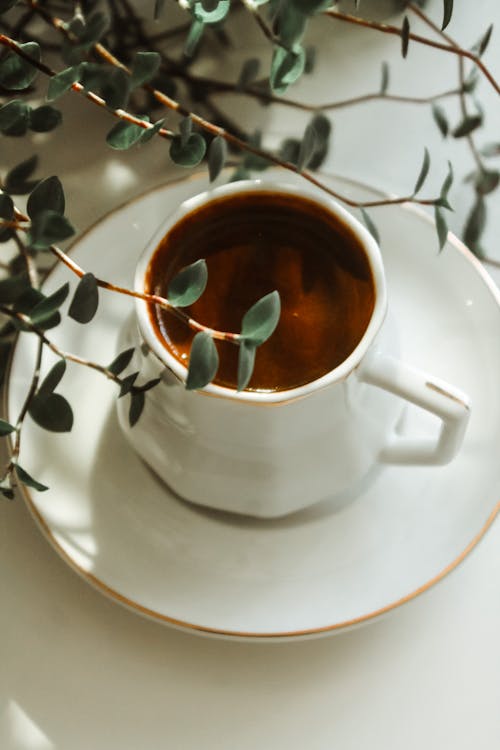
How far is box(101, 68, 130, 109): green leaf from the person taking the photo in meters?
0.48

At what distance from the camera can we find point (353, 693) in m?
0.57

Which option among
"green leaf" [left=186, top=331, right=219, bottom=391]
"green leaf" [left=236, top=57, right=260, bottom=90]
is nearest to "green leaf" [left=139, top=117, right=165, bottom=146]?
"green leaf" [left=186, top=331, right=219, bottom=391]

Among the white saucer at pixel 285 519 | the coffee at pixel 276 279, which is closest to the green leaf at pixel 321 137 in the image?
the white saucer at pixel 285 519

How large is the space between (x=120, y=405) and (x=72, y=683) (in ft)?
0.54

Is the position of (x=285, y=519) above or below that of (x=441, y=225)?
below

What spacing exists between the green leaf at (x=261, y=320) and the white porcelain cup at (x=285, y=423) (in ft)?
0.13

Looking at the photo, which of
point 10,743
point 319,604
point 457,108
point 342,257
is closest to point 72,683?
point 10,743

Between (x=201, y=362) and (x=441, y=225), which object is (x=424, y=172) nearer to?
(x=441, y=225)

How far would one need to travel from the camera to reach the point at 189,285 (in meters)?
0.46

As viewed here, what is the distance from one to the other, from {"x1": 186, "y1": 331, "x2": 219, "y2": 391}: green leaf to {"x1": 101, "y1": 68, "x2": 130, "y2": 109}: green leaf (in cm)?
13

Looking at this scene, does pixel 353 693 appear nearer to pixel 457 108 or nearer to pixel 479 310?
pixel 479 310

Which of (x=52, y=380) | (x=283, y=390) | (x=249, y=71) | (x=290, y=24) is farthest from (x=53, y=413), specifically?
(x=249, y=71)

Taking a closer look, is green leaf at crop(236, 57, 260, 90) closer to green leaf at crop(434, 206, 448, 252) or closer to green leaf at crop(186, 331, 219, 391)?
green leaf at crop(434, 206, 448, 252)

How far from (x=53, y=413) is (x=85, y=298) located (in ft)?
0.22
